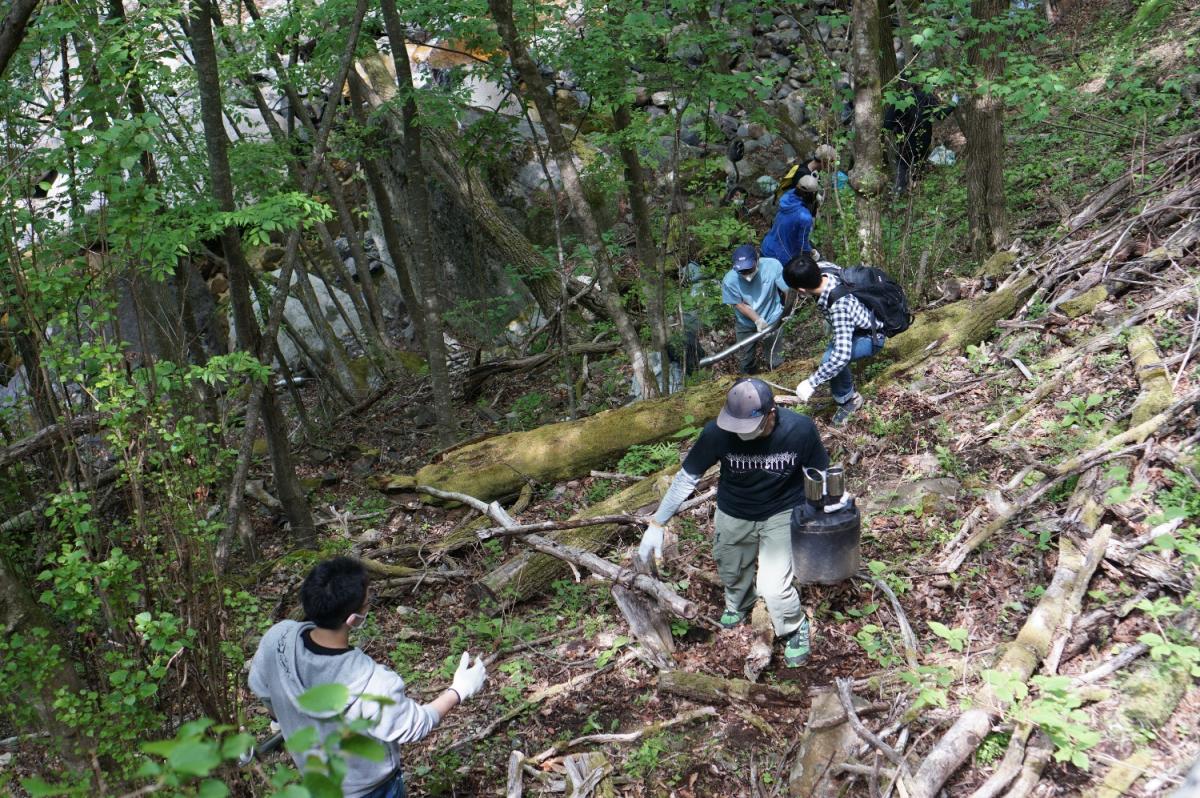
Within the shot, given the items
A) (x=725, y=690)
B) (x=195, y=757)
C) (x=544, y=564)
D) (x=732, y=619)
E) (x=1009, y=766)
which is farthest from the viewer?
(x=544, y=564)

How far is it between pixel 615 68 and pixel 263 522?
6.34 m

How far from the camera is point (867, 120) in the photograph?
785cm

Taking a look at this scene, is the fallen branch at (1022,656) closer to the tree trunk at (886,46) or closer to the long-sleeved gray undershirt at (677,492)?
the long-sleeved gray undershirt at (677,492)

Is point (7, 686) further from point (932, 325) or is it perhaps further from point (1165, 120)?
point (1165, 120)

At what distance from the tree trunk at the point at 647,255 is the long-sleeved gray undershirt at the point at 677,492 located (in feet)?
13.0

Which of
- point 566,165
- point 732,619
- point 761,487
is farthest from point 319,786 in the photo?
point 566,165

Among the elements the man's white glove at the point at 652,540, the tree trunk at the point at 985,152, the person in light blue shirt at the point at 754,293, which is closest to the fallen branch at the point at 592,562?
the man's white glove at the point at 652,540

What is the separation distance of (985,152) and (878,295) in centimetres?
384

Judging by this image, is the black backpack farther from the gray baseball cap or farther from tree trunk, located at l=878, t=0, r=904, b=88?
tree trunk, located at l=878, t=0, r=904, b=88

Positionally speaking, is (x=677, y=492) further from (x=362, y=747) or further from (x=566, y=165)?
(x=566, y=165)

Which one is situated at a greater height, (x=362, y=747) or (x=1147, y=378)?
(x=362, y=747)

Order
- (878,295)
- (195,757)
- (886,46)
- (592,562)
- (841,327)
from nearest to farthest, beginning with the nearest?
(195,757), (592,562), (841,327), (878,295), (886,46)

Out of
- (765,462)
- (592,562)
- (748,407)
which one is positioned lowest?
(592,562)

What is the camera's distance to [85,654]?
4.01 meters
